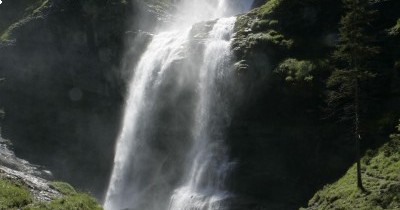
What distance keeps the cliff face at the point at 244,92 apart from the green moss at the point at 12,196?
26.0 m

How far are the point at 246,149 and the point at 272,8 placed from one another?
15.3 metres

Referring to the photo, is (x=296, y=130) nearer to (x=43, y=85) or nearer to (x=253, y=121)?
(x=253, y=121)

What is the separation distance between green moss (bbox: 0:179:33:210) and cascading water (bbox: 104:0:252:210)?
25358mm

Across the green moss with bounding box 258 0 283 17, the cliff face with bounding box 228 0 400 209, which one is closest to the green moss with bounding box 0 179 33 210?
the cliff face with bounding box 228 0 400 209

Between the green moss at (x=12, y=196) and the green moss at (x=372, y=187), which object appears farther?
the green moss at (x=372, y=187)

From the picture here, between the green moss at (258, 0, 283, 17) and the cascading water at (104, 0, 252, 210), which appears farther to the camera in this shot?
the green moss at (258, 0, 283, 17)

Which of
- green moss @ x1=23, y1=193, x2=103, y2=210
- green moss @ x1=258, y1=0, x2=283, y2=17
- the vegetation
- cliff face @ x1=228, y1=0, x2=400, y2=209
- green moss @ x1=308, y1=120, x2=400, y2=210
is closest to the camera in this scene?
the vegetation

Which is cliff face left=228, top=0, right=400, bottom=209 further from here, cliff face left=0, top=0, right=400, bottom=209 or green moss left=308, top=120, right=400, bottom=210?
green moss left=308, top=120, right=400, bottom=210

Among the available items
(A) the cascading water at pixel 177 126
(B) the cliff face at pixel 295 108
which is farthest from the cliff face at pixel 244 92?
(A) the cascading water at pixel 177 126

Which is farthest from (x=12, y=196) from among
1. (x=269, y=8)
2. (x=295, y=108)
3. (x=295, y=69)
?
(x=269, y=8)

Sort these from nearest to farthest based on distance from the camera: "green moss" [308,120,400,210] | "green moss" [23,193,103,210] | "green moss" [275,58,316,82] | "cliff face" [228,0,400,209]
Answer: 1. "green moss" [23,193,103,210]
2. "green moss" [308,120,400,210]
3. "cliff face" [228,0,400,209]
4. "green moss" [275,58,316,82]

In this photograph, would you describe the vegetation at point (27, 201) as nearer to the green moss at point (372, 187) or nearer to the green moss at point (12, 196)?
the green moss at point (12, 196)

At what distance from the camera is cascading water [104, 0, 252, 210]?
49.9m

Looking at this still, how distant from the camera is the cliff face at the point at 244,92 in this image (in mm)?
43781
